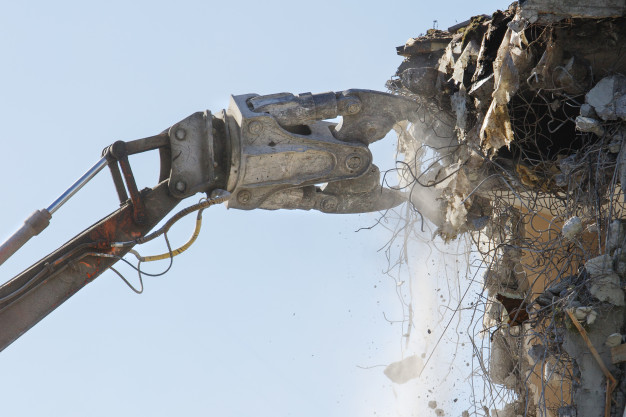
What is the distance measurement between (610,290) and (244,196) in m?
2.73

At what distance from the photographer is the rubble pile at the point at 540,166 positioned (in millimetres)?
6133

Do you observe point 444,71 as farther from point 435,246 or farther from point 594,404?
point 594,404

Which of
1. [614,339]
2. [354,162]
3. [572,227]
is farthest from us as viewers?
[354,162]

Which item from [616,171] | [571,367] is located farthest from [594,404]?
[616,171]

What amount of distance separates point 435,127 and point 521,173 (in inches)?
37.7

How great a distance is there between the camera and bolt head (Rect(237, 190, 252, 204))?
7.23 metres

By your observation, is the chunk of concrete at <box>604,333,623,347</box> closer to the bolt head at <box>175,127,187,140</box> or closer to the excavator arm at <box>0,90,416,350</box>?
the excavator arm at <box>0,90,416,350</box>

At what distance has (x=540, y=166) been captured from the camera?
7.03 meters

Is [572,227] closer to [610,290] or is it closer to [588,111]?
[610,290]

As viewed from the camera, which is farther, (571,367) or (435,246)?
(435,246)

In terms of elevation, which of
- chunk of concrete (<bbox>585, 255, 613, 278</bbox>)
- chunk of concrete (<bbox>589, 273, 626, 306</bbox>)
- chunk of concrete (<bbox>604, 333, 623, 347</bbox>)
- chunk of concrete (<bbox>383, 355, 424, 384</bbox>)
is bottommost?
chunk of concrete (<bbox>383, 355, 424, 384</bbox>)

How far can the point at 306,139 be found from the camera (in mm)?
7219

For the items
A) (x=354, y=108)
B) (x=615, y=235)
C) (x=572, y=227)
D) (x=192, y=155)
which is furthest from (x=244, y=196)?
(x=615, y=235)

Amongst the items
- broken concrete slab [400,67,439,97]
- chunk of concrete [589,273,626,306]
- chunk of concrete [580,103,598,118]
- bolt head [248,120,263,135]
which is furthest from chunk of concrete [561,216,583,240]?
bolt head [248,120,263,135]
